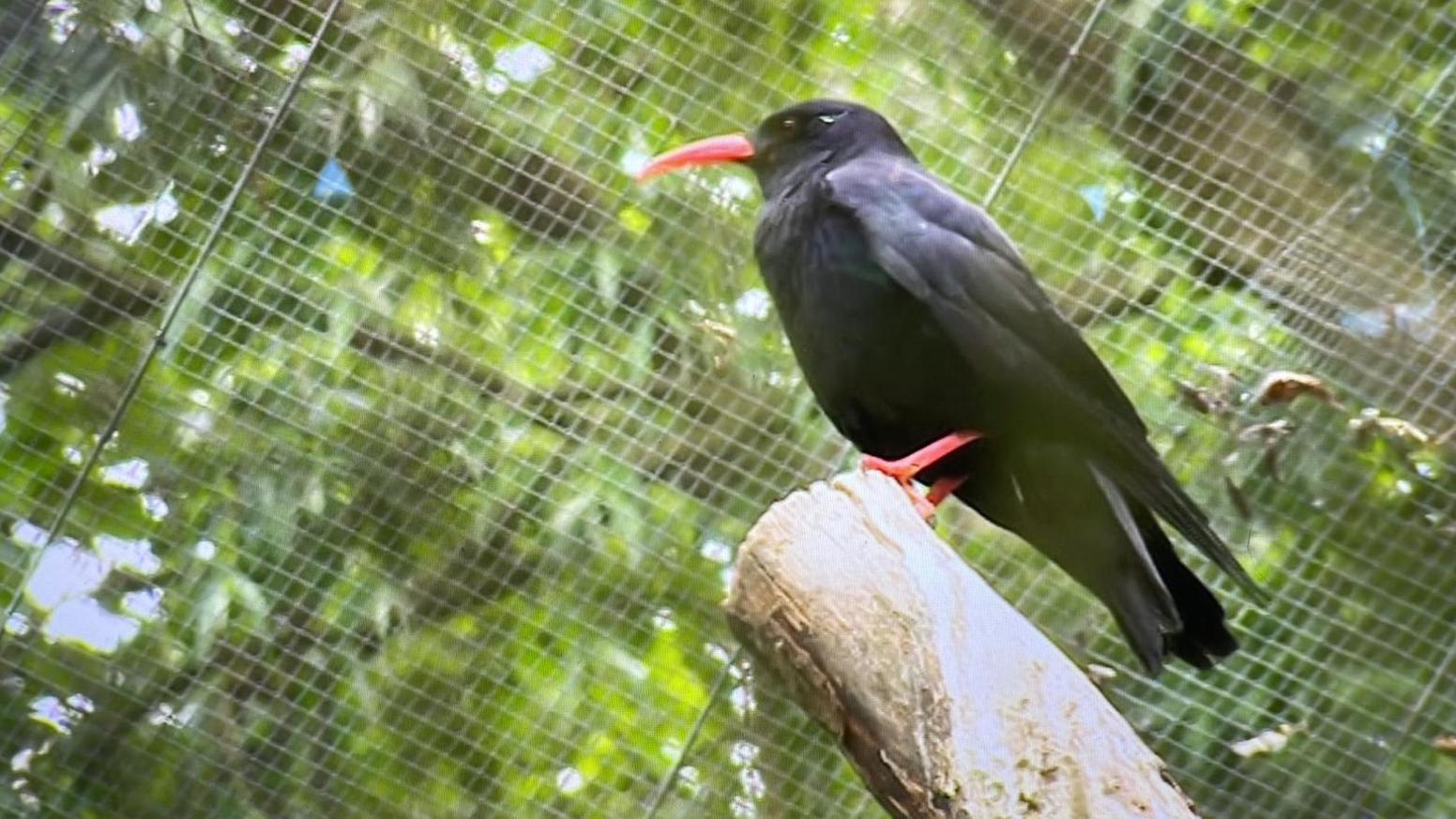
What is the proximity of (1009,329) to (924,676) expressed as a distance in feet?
3.22

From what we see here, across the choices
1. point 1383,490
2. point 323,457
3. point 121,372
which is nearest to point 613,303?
point 323,457

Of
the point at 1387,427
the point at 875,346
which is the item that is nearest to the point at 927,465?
the point at 875,346

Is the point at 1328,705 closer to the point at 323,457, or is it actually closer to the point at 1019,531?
the point at 1019,531

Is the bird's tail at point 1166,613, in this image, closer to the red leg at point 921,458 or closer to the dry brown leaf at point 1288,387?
the red leg at point 921,458

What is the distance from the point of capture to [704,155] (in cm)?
318

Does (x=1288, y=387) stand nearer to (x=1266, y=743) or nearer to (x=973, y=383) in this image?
(x=1266, y=743)

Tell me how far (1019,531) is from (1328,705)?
1.13 meters

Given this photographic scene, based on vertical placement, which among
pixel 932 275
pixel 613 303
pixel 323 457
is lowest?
pixel 323 457

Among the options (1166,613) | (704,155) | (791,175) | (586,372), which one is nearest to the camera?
(1166,613)

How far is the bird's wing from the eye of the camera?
2.65 m

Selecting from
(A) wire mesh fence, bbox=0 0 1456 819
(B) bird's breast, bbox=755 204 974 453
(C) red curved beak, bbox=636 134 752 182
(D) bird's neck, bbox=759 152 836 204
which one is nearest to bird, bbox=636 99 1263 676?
(B) bird's breast, bbox=755 204 974 453

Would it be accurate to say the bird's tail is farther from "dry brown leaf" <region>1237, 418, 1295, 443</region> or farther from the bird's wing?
"dry brown leaf" <region>1237, 418, 1295, 443</region>

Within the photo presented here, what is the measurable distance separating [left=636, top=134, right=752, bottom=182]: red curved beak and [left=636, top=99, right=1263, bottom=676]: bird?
14.7 inches

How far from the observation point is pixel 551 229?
349 cm
